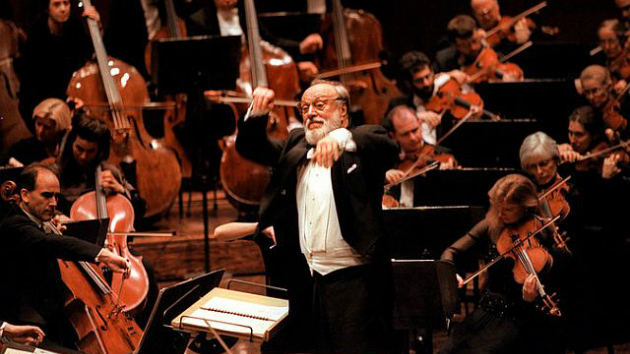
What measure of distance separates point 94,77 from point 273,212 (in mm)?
1852

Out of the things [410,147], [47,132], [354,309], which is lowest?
[354,309]

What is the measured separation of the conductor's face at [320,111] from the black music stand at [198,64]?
1.51 metres

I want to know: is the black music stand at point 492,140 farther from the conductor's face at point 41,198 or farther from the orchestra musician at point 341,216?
the conductor's face at point 41,198

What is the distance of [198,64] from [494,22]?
2.12 meters

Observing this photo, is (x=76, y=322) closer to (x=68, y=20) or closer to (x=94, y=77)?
(x=94, y=77)

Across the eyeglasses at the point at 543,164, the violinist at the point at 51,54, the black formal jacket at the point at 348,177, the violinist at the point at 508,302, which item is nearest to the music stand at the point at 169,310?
the black formal jacket at the point at 348,177

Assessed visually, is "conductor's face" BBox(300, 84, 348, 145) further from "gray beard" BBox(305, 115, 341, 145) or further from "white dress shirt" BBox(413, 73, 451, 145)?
Result: "white dress shirt" BBox(413, 73, 451, 145)

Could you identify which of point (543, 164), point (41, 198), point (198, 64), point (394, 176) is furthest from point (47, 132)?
point (543, 164)

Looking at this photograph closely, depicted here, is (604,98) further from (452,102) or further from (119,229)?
(119,229)

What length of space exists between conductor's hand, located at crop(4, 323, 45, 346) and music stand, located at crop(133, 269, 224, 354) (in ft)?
1.71

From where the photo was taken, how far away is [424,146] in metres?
4.58

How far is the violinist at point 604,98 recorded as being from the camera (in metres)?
4.72

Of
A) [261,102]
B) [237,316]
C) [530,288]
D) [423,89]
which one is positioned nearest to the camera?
[237,316]

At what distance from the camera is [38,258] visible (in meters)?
3.47
